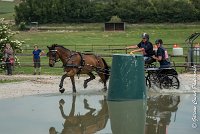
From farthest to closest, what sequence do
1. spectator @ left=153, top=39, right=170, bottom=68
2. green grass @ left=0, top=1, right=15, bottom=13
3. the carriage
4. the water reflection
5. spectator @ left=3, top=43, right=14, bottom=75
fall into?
1. green grass @ left=0, top=1, right=15, bottom=13
2. spectator @ left=3, top=43, right=14, bottom=75
3. the carriage
4. spectator @ left=153, top=39, right=170, bottom=68
5. the water reflection

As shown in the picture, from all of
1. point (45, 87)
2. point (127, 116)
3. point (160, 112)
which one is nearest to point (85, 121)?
point (127, 116)

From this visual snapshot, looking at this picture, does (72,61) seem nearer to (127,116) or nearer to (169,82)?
(169,82)

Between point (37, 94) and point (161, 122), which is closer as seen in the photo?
point (161, 122)

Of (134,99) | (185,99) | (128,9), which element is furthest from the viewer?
(128,9)

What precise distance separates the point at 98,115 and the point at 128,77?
1.40m

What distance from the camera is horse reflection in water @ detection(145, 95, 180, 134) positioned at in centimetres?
1123

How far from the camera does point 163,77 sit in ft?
58.0

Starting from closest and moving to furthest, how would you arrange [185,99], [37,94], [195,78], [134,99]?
[134,99] → [185,99] → [37,94] → [195,78]

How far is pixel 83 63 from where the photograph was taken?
17.6 m

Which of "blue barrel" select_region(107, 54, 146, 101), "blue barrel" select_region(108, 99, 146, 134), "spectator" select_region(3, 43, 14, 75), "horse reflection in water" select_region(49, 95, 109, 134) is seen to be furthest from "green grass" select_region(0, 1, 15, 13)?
"blue barrel" select_region(108, 99, 146, 134)

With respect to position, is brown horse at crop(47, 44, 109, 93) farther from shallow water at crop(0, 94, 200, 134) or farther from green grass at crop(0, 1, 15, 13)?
green grass at crop(0, 1, 15, 13)

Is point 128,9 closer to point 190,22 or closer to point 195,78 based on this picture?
point 190,22

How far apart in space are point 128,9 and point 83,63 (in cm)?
7043

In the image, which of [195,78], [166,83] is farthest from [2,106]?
[195,78]
